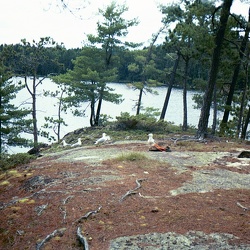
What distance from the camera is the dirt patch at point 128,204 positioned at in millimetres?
4215

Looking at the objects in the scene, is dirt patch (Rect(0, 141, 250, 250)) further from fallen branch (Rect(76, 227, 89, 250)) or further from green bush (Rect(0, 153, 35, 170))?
green bush (Rect(0, 153, 35, 170))

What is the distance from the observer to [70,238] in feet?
14.0

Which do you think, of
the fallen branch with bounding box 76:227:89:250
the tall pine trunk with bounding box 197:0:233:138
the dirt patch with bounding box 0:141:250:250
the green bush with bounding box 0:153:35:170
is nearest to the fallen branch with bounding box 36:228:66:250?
the dirt patch with bounding box 0:141:250:250

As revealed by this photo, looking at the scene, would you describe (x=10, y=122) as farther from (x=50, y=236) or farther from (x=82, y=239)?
(x=82, y=239)

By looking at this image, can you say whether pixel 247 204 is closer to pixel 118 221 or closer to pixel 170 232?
pixel 170 232

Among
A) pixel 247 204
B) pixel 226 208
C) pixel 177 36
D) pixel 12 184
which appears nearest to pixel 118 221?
pixel 226 208

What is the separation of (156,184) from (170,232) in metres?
2.10

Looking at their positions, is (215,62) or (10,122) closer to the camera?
(215,62)

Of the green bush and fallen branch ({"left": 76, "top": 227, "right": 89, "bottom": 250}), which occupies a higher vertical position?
fallen branch ({"left": 76, "top": 227, "right": 89, "bottom": 250})

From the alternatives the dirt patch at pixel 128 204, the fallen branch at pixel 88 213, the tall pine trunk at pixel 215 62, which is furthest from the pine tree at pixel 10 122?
the fallen branch at pixel 88 213

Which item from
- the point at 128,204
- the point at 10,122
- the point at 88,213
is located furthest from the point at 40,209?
the point at 10,122

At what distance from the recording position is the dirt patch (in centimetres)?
421

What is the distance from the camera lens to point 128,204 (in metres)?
5.30

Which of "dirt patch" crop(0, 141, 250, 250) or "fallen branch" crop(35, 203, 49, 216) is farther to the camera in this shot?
"fallen branch" crop(35, 203, 49, 216)
